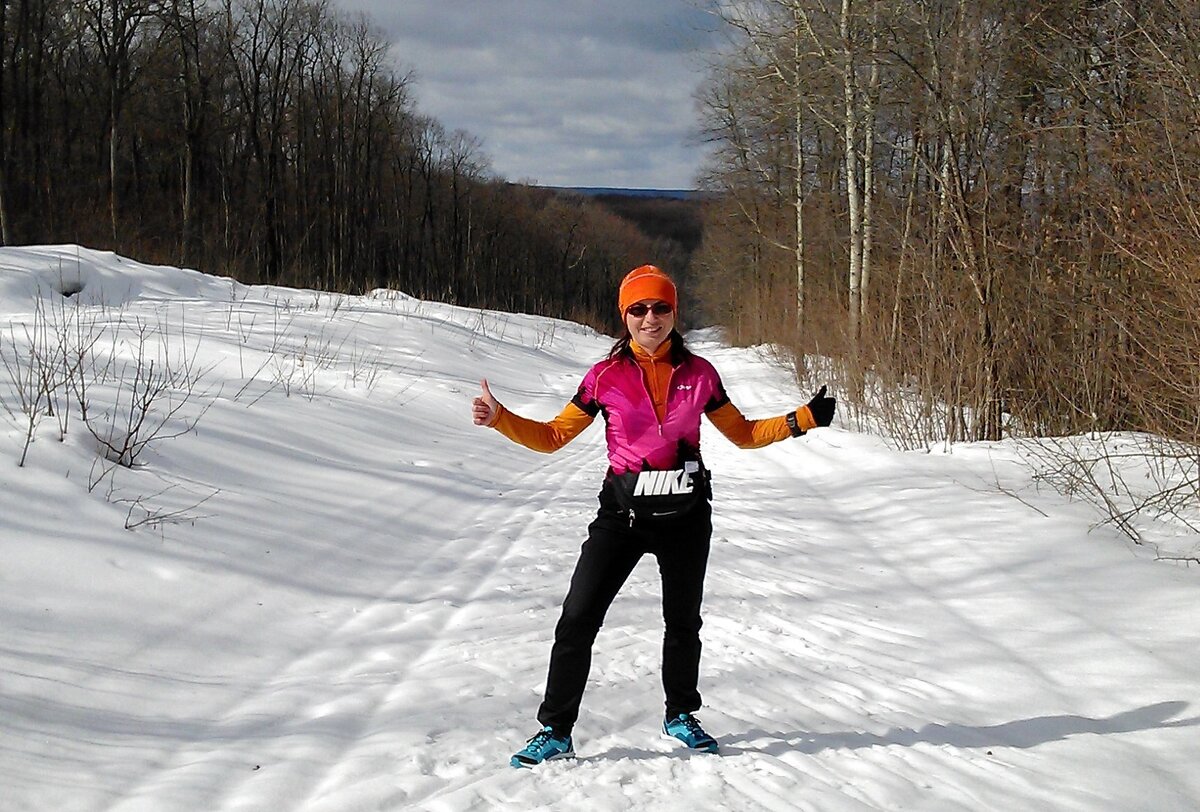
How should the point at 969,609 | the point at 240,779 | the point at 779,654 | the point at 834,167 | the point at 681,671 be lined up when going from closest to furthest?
the point at 240,779
the point at 681,671
the point at 779,654
the point at 969,609
the point at 834,167

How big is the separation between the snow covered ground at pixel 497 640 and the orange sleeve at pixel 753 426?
1166 millimetres

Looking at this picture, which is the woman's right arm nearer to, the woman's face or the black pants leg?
the woman's face

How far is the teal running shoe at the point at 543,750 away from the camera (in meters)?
3.22

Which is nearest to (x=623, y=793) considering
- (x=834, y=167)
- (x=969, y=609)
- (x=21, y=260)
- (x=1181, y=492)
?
(x=969, y=609)

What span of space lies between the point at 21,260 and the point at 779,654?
51.0 feet

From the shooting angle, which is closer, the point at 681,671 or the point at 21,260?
the point at 681,671

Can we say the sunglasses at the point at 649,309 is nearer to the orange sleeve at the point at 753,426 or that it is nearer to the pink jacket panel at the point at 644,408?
the pink jacket panel at the point at 644,408

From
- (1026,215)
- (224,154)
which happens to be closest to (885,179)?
(1026,215)

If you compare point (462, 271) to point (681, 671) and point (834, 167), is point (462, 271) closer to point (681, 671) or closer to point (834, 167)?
point (834, 167)

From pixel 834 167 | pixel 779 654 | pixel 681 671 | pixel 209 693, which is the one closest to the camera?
pixel 681 671

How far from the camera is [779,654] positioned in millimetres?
4426

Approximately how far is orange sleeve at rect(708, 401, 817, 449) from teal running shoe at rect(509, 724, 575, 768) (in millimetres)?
1334

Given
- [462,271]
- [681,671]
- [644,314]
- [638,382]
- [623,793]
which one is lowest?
[623,793]

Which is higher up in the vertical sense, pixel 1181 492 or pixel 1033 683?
pixel 1181 492
